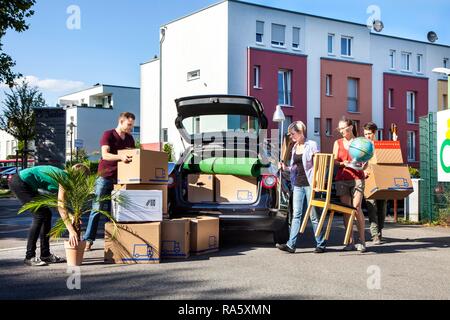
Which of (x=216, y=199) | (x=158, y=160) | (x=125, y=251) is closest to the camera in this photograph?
(x=125, y=251)

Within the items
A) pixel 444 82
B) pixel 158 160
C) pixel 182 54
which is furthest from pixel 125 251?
pixel 444 82

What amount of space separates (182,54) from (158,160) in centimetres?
3188

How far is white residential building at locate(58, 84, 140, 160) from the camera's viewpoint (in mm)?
61250

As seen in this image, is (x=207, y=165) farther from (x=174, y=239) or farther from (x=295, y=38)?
(x=295, y=38)

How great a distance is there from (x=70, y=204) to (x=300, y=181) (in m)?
3.22

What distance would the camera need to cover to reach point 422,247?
878 centimetres

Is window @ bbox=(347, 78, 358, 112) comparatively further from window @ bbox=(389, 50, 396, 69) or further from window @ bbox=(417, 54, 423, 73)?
window @ bbox=(417, 54, 423, 73)

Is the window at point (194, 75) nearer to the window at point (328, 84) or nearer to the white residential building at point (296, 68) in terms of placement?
the white residential building at point (296, 68)

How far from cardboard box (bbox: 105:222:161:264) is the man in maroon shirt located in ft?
2.03

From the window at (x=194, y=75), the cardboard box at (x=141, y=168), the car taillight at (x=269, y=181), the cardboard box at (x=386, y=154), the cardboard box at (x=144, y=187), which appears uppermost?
the window at (x=194, y=75)

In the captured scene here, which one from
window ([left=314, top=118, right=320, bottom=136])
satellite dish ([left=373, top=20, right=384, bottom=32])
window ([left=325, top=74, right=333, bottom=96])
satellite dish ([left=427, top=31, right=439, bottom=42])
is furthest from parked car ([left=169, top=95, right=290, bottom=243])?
satellite dish ([left=427, top=31, right=439, bottom=42])

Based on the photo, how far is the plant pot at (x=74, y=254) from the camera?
682cm

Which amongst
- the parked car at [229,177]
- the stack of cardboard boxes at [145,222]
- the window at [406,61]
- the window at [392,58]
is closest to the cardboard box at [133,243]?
the stack of cardboard boxes at [145,222]
